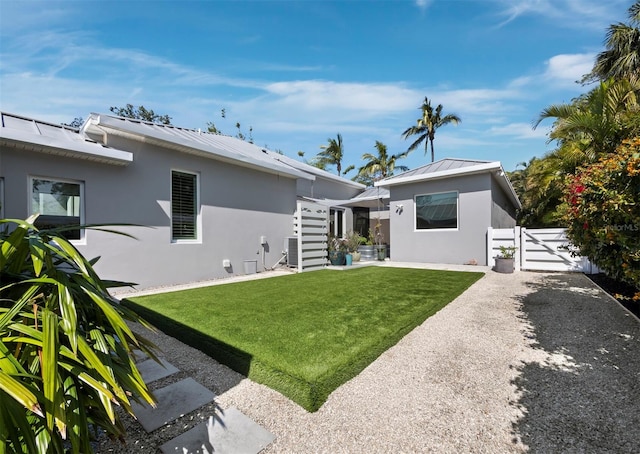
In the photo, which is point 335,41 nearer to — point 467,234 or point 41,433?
point 467,234

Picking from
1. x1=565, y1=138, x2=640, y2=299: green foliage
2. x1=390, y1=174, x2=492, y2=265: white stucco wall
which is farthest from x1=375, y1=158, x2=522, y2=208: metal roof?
x1=565, y1=138, x2=640, y2=299: green foliage

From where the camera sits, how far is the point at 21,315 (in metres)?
1.47

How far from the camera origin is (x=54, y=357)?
1232 millimetres

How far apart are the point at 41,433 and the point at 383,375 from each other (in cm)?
270

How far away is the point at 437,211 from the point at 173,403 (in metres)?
11.7

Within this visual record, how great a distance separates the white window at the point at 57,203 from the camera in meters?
6.16

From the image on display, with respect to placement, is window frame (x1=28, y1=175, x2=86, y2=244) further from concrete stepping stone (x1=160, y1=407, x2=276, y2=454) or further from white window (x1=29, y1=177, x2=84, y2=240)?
concrete stepping stone (x1=160, y1=407, x2=276, y2=454)

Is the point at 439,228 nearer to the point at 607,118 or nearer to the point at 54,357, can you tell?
the point at 607,118

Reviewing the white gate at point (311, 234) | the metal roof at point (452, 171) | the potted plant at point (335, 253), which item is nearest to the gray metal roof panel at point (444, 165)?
the metal roof at point (452, 171)

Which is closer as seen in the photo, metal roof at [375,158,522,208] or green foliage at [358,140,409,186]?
metal roof at [375,158,522,208]

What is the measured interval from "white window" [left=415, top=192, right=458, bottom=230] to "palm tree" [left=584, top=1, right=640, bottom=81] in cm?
962

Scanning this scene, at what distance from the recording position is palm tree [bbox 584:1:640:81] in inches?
519

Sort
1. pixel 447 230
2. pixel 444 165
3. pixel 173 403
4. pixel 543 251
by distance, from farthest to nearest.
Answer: pixel 444 165 → pixel 447 230 → pixel 543 251 → pixel 173 403

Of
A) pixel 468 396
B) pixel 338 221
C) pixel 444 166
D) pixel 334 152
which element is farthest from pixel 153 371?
pixel 334 152
